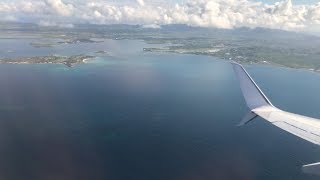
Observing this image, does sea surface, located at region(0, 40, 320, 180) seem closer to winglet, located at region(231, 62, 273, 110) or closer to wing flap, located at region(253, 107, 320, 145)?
winglet, located at region(231, 62, 273, 110)

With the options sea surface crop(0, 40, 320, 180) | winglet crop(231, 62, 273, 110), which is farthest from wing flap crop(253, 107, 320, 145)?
sea surface crop(0, 40, 320, 180)

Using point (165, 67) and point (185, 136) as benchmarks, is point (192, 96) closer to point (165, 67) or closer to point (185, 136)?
point (185, 136)

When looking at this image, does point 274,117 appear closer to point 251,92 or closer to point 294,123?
point 294,123

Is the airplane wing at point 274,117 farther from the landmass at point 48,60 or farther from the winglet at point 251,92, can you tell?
the landmass at point 48,60

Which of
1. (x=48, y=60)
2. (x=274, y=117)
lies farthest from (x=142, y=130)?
(x=48, y=60)

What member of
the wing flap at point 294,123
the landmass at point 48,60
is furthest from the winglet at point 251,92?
the landmass at point 48,60

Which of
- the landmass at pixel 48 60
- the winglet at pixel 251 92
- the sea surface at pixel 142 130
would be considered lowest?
the sea surface at pixel 142 130

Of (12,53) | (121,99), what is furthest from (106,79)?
(12,53)

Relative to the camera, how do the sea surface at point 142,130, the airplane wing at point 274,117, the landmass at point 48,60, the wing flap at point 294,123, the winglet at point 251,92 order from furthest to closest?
the landmass at point 48,60, the sea surface at point 142,130, the winglet at point 251,92, the airplane wing at point 274,117, the wing flap at point 294,123
